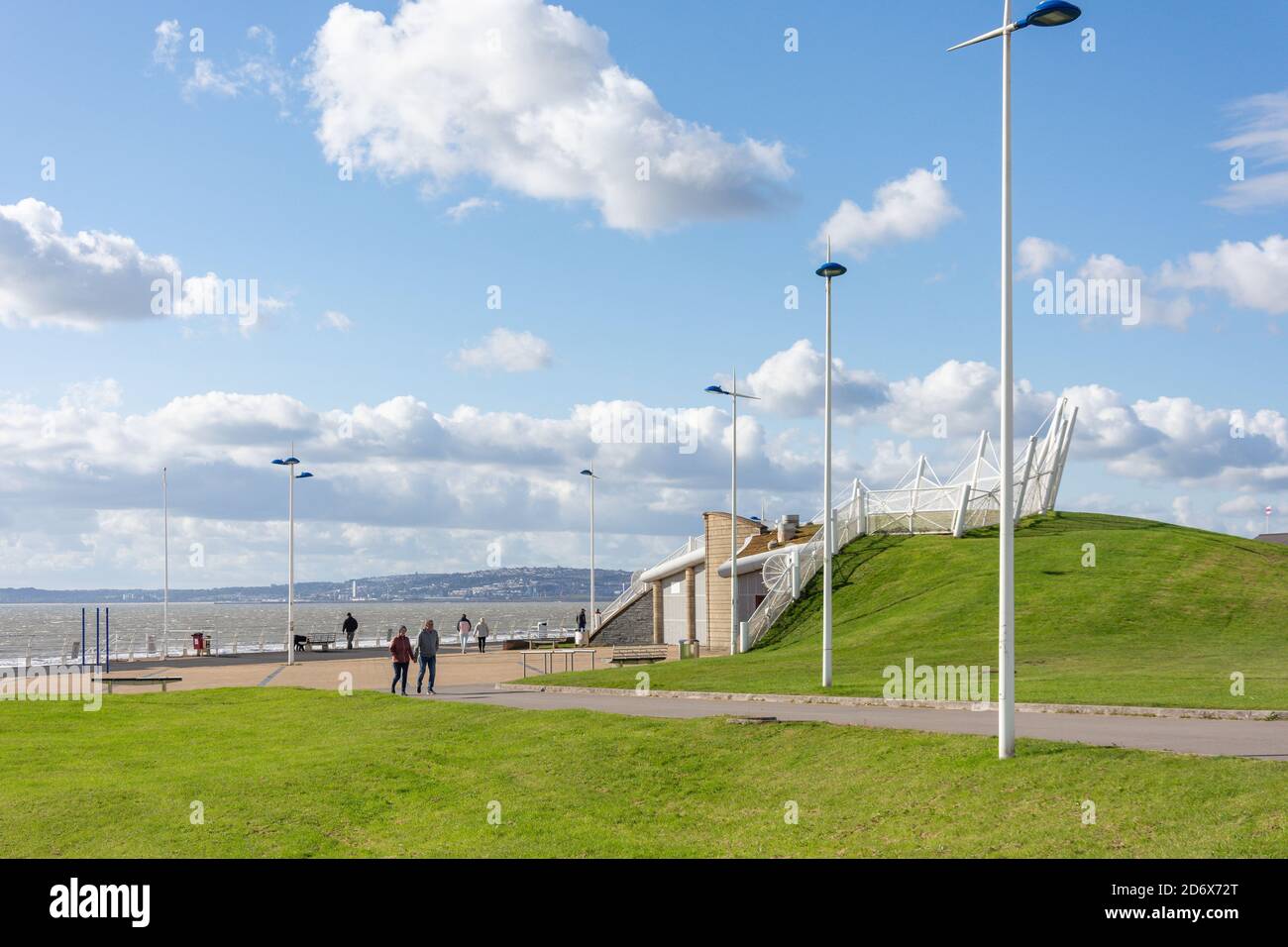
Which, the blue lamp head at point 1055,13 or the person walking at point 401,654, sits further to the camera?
the person walking at point 401,654

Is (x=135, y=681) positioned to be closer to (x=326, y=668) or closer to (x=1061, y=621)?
(x=326, y=668)

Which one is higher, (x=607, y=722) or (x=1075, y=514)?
(x=1075, y=514)

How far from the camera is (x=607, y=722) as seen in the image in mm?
19938

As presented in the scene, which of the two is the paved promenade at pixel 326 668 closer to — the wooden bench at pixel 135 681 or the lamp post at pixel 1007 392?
the wooden bench at pixel 135 681

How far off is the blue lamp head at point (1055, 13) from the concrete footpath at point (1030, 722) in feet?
27.3

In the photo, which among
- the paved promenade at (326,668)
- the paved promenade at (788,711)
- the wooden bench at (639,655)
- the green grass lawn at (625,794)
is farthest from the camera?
the wooden bench at (639,655)

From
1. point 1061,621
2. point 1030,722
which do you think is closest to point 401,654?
point 1030,722

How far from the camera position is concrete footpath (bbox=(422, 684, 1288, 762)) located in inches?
583

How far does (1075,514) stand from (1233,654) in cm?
2760

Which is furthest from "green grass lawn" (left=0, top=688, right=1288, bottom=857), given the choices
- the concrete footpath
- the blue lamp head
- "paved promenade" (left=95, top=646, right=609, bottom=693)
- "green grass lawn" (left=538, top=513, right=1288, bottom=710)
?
"paved promenade" (left=95, top=646, right=609, bottom=693)

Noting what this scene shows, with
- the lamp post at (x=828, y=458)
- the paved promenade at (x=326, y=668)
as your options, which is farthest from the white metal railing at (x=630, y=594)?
the lamp post at (x=828, y=458)

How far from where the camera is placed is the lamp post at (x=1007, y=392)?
14.0 meters
